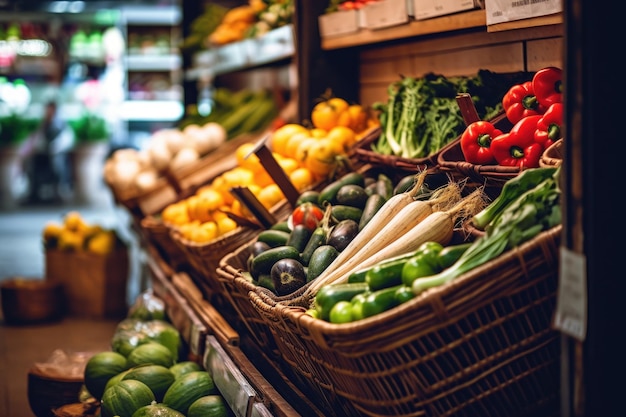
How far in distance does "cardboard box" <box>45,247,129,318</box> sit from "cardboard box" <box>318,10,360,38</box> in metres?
2.73

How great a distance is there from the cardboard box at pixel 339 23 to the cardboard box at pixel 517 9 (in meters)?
1.19

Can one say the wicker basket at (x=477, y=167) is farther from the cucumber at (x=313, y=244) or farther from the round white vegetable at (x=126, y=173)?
the round white vegetable at (x=126, y=173)

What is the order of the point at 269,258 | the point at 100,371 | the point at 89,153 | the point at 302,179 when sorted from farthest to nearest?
the point at 89,153 → the point at 302,179 → the point at 100,371 → the point at 269,258

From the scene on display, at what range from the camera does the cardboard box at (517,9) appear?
2205mm

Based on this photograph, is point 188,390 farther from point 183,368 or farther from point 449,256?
point 449,256

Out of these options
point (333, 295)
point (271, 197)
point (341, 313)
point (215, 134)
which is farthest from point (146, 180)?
point (341, 313)

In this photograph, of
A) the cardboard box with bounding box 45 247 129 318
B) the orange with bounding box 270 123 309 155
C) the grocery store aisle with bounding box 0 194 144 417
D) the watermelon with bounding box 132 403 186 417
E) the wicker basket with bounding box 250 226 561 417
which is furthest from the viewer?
the cardboard box with bounding box 45 247 129 318

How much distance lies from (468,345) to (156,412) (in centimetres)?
135

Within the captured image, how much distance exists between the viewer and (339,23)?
12.6 ft

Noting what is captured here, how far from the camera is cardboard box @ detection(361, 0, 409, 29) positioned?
10.1 feet

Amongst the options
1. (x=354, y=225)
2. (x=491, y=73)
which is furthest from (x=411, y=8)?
(x=354, y=225)

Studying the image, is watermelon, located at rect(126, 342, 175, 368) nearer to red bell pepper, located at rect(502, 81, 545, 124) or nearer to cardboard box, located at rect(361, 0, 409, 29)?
cardboard box, located at rect(361, 0, 409, 29)

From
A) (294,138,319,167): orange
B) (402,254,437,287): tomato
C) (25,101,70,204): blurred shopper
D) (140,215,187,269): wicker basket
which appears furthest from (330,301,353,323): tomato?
(25,101,70,204): blurred shopper

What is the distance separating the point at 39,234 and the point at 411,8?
8.79 meters
